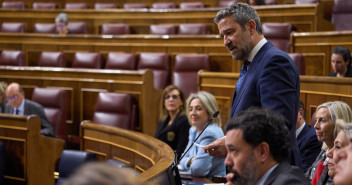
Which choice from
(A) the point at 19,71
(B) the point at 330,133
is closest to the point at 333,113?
(B) the point at 330,133

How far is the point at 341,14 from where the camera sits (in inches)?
69.8

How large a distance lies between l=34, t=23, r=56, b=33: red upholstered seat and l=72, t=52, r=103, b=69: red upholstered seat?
44 cm

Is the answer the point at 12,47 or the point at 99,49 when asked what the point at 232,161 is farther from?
the point at 12,47

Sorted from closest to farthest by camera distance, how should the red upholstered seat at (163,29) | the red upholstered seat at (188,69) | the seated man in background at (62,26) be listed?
the red upholstered seat at (188,69) → the red upholstered seat at (163,29) → the seated man in background at (62,26)

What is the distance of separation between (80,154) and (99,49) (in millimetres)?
986

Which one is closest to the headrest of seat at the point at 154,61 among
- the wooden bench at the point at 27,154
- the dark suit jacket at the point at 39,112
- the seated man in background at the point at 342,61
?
the dark suit jacket at the point at 39,112

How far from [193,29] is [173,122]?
27.6 inches

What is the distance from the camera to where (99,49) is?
6.30 feet

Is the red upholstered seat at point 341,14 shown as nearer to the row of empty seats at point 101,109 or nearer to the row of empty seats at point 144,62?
the row of empty seats at point 144,62

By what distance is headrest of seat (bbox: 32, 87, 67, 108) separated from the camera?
155cm

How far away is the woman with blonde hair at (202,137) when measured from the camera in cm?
97

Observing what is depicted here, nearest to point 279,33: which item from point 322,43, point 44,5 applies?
point 322,43

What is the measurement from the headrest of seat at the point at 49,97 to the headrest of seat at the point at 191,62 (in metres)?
0.39

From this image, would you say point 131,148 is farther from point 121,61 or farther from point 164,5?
point 164,5
